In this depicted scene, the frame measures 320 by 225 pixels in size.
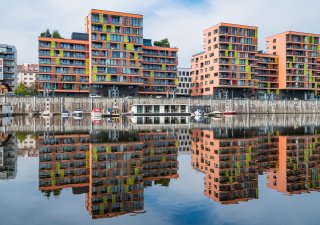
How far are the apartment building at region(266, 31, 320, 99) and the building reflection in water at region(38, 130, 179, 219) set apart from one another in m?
131

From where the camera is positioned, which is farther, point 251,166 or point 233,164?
point 233,164

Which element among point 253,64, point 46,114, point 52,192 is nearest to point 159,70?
point 253,64

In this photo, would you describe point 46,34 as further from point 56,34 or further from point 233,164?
point 233,164

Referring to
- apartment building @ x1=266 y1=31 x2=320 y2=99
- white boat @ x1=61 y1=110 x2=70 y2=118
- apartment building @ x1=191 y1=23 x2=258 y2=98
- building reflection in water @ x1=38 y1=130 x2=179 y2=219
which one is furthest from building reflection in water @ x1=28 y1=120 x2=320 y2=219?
apartment building @ x1=266 y1=31 x2=320 y2=99

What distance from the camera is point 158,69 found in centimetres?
13625

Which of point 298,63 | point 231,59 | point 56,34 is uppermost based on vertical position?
point 56,34

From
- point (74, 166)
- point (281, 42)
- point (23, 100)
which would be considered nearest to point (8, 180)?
point (74, 166)

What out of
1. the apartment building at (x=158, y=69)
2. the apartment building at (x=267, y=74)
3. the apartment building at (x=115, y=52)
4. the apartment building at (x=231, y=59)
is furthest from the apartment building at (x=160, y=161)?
the apartment building at (x=267, y=74)

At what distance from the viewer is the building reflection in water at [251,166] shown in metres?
16.6

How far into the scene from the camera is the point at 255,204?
46.8ft

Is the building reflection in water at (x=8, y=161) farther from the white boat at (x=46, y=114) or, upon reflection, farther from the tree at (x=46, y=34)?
the tree at (x=46, y=34)

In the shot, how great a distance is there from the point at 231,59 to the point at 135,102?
1833 inches

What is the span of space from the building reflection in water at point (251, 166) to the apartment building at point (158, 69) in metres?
101

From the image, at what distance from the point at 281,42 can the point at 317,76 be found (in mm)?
23300
